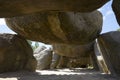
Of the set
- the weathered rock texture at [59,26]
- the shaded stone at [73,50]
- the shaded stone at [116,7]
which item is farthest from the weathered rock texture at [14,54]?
the shaded stone at [116,7]

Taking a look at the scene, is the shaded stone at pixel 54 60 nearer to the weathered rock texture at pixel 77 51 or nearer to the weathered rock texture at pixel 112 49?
the weathered rock texture at pixel 77 51

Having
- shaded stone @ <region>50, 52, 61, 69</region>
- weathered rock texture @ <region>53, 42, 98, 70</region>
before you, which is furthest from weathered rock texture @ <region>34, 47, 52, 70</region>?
weathered rock texture @ <region>53, 42, 98, 70</region>

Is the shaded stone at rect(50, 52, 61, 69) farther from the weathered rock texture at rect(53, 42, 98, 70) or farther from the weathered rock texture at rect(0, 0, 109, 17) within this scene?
the weathered rock texture at rect(0, 0, 109, 17)

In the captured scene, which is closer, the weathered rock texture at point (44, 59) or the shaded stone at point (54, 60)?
the weathered rock texture at point (44, 59)

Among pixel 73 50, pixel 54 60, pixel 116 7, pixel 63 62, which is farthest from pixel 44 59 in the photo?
pixel 116 7

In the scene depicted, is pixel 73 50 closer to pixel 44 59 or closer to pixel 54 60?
pixel 54 60

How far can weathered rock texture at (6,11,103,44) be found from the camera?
26.0ft

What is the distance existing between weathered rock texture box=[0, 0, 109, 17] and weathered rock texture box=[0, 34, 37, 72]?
4.55 meters

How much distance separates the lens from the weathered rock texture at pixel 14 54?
8.98 m

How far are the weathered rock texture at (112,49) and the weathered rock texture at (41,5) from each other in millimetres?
3600

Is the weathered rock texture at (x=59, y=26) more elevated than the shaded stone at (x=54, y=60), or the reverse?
the shaded stone at (x=54, y=60)

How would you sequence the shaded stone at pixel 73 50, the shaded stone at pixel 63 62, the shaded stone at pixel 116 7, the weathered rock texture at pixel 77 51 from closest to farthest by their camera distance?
the shaded stone at pixel 116 7 < the weathered rock texture at pixel 77 51 < the shaded stone at pixel 73 50 < the shaded stone at pixel 63 62

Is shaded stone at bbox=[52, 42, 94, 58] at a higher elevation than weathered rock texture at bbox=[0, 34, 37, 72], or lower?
higher

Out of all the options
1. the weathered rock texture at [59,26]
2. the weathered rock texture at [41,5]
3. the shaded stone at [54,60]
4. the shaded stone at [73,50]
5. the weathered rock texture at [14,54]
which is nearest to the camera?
the weathered rock texture at [41,5]
